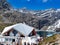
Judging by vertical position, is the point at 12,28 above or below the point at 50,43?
above

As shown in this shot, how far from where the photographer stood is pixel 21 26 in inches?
2096

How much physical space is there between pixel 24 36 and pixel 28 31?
2.75 m

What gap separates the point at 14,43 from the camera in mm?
46062

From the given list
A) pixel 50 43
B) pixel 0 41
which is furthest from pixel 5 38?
pixel 50 43

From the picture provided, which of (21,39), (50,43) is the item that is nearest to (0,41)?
(21,39)

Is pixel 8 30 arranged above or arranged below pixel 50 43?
above

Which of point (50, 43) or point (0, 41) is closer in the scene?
point (50, 43)

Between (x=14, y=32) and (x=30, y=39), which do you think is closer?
(x=30, y=39)

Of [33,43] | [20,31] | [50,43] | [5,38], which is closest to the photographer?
[50,43]

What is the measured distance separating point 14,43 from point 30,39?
12.2 feet

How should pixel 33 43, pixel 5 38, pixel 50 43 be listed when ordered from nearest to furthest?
1. pixel 50 43
2. pixel 33 43
3. pixel 5 38

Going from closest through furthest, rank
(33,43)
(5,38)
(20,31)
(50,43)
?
(50,43) → (33,43) → (5,38) → (20,31)

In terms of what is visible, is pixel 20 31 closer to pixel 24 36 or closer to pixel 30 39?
pixel 24 36

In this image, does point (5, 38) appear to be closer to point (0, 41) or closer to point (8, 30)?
point (0, 41)
